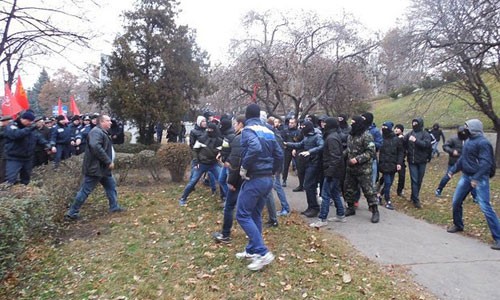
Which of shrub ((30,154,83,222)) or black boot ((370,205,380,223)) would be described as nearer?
shrub ((30,154,83,222))

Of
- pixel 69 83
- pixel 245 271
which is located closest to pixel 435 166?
pixel 245 271

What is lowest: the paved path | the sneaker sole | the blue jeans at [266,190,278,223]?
the paved path

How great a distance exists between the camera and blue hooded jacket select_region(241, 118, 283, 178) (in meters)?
4.34

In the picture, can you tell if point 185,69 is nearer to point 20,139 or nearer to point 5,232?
point 20,139

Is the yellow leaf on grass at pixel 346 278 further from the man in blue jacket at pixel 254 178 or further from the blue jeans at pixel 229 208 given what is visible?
the blue jeans at pixel 229 208

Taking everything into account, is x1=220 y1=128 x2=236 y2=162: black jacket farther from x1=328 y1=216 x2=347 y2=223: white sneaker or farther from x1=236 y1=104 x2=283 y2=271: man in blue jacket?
x1=328 y1=216 x2=347 y2=223: white sneaker

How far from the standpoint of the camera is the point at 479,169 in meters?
5.46

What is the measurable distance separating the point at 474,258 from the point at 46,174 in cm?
795

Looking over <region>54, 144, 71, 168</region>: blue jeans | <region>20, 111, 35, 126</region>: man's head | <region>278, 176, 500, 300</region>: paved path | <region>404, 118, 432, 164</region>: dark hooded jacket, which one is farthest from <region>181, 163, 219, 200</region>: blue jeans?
<region>54, 144, 71, 168</region>: blue jeans

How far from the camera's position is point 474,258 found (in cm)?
501

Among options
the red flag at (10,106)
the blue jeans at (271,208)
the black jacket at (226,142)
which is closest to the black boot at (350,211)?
the blue jeans at (271,208)

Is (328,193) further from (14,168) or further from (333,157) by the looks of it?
(14,168)

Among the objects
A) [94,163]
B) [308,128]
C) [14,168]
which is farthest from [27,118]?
[308,128]

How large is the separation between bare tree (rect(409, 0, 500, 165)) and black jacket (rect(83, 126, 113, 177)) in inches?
280
